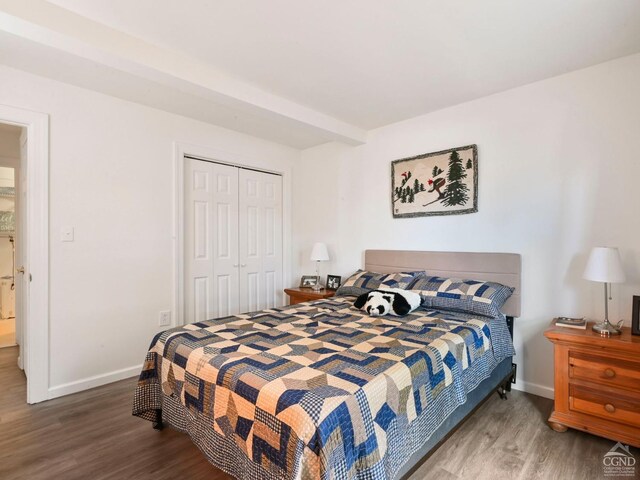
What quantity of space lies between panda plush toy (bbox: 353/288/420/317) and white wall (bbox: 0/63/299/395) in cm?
192

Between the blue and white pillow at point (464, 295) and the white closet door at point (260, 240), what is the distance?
1.98 m

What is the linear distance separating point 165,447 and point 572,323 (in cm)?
269

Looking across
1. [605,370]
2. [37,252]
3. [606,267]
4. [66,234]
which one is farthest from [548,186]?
[37,252]

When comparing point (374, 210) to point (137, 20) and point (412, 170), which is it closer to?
point (412, 170)

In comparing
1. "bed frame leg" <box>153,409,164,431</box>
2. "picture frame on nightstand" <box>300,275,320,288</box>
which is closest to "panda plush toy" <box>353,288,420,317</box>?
"picture frame on nightstand" <box>300,275,320,288</box>

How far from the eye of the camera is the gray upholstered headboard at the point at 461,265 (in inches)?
104

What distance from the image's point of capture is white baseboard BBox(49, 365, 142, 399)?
2.54 m

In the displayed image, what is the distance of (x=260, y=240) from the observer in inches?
159

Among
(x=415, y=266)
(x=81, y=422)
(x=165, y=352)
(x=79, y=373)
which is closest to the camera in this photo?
(x=165, y=352)

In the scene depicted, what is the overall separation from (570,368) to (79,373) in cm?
356

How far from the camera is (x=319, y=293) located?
3539mm

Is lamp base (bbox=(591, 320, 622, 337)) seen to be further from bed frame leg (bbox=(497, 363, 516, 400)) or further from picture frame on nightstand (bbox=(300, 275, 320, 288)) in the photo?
picture frame on nightstand (bbox=(300, 275, 320, 288))

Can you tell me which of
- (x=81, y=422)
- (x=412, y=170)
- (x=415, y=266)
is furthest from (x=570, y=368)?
(x=81, y=422)

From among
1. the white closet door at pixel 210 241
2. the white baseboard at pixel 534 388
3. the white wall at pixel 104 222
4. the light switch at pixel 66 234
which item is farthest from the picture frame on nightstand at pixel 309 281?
the light switch at pixel 66 234
